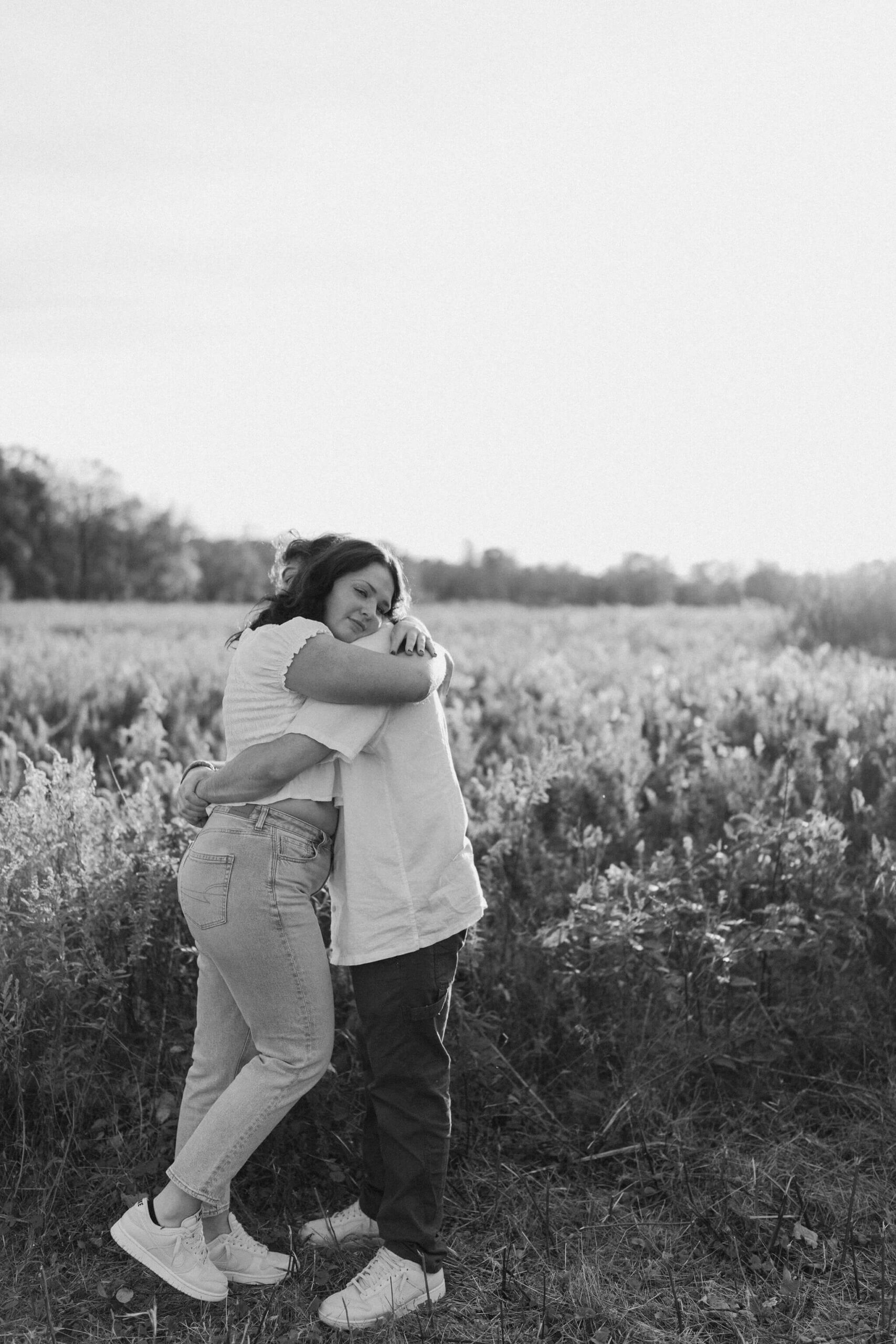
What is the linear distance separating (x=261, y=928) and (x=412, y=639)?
2.92 feet

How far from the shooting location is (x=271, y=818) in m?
2.98

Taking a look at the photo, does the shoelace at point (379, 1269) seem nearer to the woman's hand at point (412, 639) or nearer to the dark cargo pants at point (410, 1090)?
the dark cargo pants at point (410, 1090)

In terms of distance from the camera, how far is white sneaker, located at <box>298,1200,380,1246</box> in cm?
333

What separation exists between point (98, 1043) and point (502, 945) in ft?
4.95

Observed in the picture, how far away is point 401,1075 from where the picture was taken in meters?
3.05

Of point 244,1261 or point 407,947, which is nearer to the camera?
point 407,947

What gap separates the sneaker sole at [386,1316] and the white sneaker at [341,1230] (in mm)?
319

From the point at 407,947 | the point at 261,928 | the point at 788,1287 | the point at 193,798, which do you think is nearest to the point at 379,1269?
the point at 407,947

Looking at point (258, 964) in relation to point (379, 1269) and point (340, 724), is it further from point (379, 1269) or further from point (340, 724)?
point (379, 1269)

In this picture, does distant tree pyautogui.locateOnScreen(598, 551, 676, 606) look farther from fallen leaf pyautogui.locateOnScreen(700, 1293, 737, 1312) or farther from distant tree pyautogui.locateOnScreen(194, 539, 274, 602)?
fallen leaf pyautogui.locateOnScreen(700, 1293, 737, 1312)

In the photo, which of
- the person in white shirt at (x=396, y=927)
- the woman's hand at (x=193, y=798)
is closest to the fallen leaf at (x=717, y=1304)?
the person in white shirt at (x=396, y=927)

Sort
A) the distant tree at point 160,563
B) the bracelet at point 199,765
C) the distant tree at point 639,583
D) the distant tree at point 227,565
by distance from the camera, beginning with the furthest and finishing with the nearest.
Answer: the distant tree at point 227,565 → the distant tree at point 160,563 → the distant tree at point 639,583 → the bracelet at point 199,765

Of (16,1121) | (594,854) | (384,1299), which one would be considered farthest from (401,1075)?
(594,854)

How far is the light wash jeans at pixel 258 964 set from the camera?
2.90m
